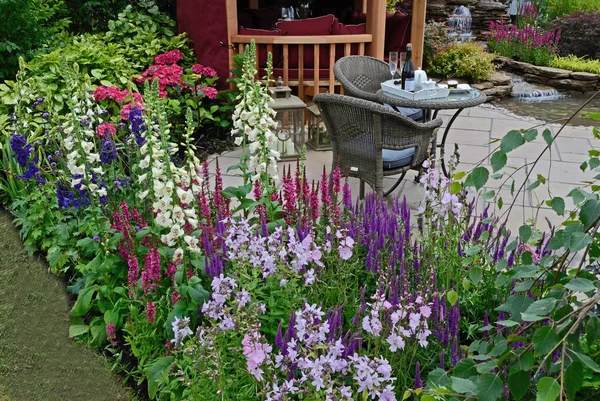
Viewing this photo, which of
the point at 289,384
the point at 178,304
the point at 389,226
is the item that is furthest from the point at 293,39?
the point at 289,384

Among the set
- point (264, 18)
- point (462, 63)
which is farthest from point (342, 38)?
point (264, 18)

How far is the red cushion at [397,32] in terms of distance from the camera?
708cm

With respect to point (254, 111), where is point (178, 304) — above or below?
below

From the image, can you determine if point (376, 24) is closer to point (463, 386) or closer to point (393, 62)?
point (393, 62)

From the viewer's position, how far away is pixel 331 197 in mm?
2900

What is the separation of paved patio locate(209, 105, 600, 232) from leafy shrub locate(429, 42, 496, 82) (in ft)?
4.93

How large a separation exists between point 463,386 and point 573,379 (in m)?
0.18

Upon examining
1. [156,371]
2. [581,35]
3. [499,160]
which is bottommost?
[156,371]

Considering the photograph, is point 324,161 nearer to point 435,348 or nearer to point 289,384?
point 435,348

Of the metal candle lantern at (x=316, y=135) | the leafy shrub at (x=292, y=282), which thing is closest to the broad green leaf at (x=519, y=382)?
the leafy shrub at (x=292, y=282)

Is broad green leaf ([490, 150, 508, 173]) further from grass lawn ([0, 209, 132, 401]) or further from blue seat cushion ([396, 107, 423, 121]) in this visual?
blue seat cushion ([396, 107, 423, 121])

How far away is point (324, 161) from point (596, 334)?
4.20 m

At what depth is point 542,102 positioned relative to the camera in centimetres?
812

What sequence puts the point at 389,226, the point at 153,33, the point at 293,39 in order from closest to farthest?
1. the point at 389,226
2. the point at 293,39
3. the point at 153,33
